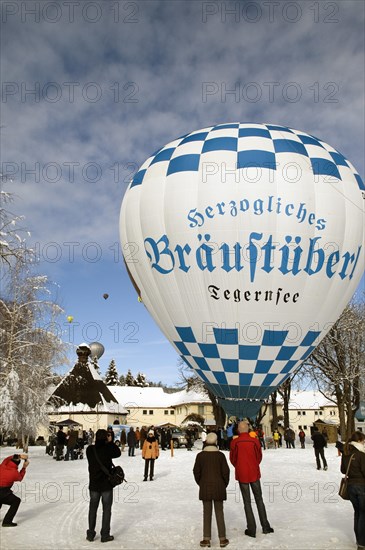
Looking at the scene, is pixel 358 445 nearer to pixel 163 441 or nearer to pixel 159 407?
pixel 163 441

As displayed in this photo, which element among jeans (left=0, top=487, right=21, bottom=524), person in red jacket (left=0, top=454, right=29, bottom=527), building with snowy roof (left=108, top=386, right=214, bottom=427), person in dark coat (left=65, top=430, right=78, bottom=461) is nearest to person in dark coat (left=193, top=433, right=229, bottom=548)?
person in red jacket (left=0, top=454, right=29, bottom=527)

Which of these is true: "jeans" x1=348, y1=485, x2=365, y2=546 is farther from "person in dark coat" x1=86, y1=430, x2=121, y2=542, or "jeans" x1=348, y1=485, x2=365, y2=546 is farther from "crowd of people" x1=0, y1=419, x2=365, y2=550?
"person in dark coat" x1=86, y1=430, x2=121, y2=542

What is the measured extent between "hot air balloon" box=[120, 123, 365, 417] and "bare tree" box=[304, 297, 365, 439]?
1593cm

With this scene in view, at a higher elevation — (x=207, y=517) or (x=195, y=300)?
(x=195, y=300)

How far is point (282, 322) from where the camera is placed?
15469 mm

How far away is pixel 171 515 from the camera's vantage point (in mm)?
8852

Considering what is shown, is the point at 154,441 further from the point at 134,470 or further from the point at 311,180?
the point at 311,180

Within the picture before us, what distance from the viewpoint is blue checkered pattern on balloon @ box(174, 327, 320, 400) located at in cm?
1545

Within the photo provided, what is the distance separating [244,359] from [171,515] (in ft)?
23.6

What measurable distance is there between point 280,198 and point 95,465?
10.5m

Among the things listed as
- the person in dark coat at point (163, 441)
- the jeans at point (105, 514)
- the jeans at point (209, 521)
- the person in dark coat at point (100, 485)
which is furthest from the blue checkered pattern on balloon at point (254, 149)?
the person in dark coat at point (163, 441)

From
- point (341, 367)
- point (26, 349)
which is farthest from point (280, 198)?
point (341, 367)

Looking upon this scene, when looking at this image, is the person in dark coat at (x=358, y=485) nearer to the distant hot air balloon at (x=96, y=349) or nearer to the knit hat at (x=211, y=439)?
the knit hat at (x=211, y=439)

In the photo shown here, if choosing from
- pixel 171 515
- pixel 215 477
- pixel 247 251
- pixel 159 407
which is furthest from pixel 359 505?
pixel 159 407
